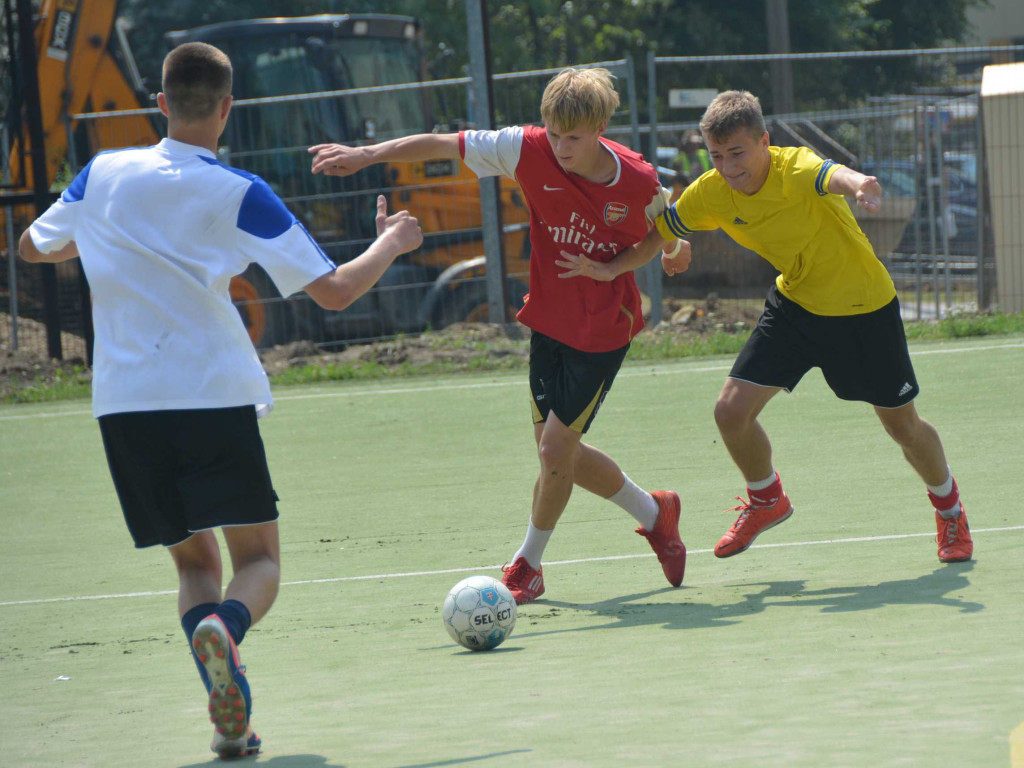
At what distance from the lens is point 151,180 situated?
146 inches

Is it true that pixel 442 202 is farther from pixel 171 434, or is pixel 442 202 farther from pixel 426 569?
pixel 171 434

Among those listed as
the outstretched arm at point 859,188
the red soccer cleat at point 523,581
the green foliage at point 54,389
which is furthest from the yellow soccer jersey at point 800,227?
the green foliage at point 54,389

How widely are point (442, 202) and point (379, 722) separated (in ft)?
35.8

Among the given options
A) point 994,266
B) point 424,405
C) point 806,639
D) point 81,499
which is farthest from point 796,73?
point 806,639

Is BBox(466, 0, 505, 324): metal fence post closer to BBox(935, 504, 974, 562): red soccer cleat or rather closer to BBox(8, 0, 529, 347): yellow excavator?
BBox(8, 0, 529, 347): yellow excavator

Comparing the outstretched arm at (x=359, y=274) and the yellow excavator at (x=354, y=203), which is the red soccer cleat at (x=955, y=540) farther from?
the yellow excavator at (x=354, y=203)

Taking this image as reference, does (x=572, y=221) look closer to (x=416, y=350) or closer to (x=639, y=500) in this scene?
(x=639, y=500)

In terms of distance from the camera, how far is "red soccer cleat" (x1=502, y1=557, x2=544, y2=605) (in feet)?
17.7

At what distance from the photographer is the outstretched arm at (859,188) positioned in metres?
4.79

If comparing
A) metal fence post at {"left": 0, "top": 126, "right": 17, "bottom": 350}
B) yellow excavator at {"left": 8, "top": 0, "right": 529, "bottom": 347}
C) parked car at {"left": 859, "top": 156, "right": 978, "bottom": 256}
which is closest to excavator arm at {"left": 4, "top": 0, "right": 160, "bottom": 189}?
yellow excavator at {"left": 8, "top": 0, "right": 529, "bottom": 347}

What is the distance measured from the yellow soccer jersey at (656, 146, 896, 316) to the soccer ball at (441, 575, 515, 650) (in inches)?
61.9

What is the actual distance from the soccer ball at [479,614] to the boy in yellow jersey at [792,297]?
128 centimetres

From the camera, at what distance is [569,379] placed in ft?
17.6

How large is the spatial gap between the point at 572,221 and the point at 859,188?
1.08 meters
